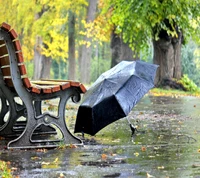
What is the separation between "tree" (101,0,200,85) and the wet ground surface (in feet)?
21.4

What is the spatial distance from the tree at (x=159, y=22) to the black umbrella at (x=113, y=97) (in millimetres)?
6853

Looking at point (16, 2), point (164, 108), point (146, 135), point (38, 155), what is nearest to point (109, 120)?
point (146, 135)

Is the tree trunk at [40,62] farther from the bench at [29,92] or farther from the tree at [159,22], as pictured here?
the bench at [29,92]

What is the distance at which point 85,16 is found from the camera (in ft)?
108

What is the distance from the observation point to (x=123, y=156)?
5.99 meters

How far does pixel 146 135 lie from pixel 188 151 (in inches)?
61.4

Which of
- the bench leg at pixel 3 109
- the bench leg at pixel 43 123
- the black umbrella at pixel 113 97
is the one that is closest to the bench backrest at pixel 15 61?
the bench leg at pixel 43 123

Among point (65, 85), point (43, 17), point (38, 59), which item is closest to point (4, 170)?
point (65, 85)

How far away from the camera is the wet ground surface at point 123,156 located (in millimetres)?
5043

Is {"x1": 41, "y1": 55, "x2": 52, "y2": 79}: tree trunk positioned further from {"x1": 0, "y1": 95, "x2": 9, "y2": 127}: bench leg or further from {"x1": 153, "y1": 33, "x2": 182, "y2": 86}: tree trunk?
{"x1": 0, "y1": 95, "x2": 9, "y2": 127}: bench leg

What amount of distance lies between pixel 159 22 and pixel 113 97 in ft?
35.2

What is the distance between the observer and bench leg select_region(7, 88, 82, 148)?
21.5 feet

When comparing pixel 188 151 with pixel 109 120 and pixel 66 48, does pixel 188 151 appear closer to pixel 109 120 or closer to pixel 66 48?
pixel 109 120

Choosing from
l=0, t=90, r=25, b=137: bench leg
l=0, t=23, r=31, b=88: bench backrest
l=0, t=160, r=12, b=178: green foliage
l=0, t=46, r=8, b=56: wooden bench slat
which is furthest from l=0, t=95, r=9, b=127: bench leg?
l=0, t=160, r=12, b=178: green foliage
